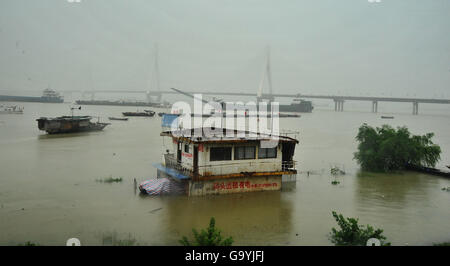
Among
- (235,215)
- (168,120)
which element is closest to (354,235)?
(235,215)

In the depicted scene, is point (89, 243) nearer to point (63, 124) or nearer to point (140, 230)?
point (140, 230)

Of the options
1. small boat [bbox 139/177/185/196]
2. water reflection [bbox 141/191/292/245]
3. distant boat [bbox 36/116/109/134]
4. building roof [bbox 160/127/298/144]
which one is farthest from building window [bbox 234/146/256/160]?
distant boat [bbox 36/116/109/134]

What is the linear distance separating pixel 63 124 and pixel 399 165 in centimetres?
2596

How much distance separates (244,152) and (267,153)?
842mm

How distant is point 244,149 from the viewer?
11.6m

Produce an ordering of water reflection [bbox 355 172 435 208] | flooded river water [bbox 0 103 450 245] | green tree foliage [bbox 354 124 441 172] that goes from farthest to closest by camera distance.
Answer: green tree foliage [bbox 354 124 441 172] → water reflection [bbox 355 172 435 208] → flooded river water [bbox 0 103 450 245]

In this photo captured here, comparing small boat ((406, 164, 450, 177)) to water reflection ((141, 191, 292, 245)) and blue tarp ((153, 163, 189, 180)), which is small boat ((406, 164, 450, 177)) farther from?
blue tarp ((153, 163, 189, 180))

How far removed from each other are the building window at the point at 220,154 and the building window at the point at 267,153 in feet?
3.59

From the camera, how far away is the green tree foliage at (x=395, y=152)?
57.2 ft

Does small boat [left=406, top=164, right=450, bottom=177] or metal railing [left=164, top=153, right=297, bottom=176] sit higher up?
metal railing [left=164, top=153, right=297, bottom=176]

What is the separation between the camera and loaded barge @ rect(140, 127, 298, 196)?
36.4 ft

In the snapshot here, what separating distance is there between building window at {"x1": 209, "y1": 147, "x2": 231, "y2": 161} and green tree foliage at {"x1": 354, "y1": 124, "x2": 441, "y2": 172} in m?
9.46

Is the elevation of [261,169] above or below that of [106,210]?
above

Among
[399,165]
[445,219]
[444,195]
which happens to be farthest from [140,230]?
[399,165]
